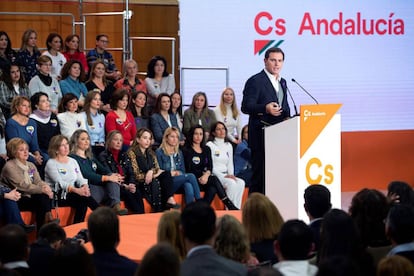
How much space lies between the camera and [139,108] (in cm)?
894

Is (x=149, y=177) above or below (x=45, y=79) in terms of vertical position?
below

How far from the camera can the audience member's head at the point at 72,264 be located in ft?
10.3

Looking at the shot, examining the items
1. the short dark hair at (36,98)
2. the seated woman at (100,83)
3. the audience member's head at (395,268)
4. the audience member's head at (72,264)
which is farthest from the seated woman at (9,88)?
the audience member's head at (395,268)

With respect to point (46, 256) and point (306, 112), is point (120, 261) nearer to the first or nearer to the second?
point (46, 256)

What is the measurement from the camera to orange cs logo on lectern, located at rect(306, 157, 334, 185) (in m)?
5.84

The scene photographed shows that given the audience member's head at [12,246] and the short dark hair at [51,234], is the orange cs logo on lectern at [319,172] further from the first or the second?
the audience member's head at [12,246]

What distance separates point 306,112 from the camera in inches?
229

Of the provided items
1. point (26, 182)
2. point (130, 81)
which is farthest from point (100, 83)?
point (26, 182)

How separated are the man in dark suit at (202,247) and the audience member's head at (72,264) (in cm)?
41

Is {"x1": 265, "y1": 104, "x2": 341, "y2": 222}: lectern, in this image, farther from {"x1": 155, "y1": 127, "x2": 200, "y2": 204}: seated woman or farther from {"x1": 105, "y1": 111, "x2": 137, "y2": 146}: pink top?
{"x1": 105, "y1": 111, "x2": 137, "y2": 146}: pink top

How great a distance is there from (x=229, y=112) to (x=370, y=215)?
511cm

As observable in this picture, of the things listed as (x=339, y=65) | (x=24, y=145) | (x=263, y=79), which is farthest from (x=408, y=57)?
(x=24, y=145)

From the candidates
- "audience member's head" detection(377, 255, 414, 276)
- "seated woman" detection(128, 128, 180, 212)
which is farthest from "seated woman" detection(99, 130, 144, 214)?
"audience member's head" detection(377, 255, 414, 276)

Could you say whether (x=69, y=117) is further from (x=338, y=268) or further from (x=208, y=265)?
(x=338, y=268)
